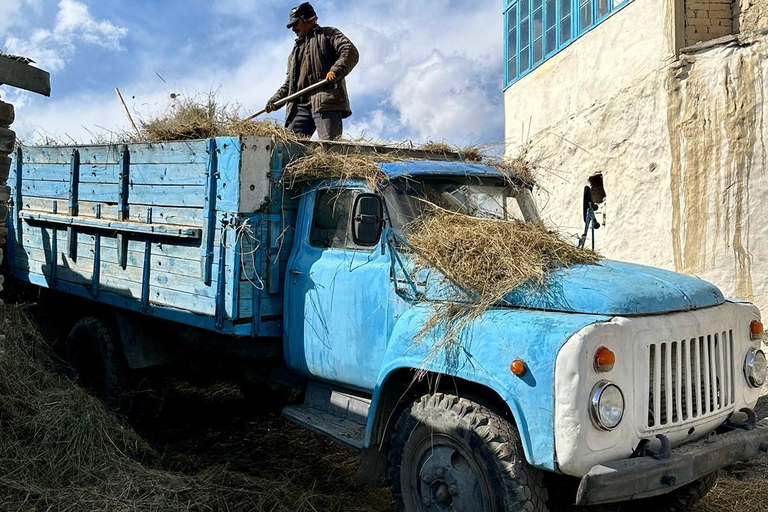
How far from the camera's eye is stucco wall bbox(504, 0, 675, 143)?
31.5 feet

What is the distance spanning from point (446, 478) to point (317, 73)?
468 centimetres

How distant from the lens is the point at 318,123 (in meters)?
6.77

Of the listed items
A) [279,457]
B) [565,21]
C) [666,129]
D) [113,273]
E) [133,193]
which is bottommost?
[279,457]

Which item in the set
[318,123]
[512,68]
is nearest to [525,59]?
[512,68]

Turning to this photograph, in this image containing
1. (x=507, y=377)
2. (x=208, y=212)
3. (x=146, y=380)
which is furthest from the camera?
(x=146, y=380)

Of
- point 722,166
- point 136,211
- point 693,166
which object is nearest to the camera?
point 136,211

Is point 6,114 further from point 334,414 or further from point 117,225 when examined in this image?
point 334,414

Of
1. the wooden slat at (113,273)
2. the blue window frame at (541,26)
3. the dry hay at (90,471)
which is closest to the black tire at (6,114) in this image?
the wooden slat at (113,273)

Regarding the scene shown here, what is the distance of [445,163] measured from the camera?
4.55m

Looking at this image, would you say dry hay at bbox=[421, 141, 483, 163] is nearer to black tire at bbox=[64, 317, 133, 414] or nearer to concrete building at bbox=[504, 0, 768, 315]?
concrete building at bbox=[504, 0, 768, 315]

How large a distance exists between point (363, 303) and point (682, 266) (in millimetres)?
6428

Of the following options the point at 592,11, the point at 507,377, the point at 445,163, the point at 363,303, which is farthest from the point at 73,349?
the point at 592,11

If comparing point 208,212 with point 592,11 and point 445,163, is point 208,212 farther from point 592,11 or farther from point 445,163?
point 592,11

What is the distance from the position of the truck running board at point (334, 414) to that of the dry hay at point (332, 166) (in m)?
1.39
